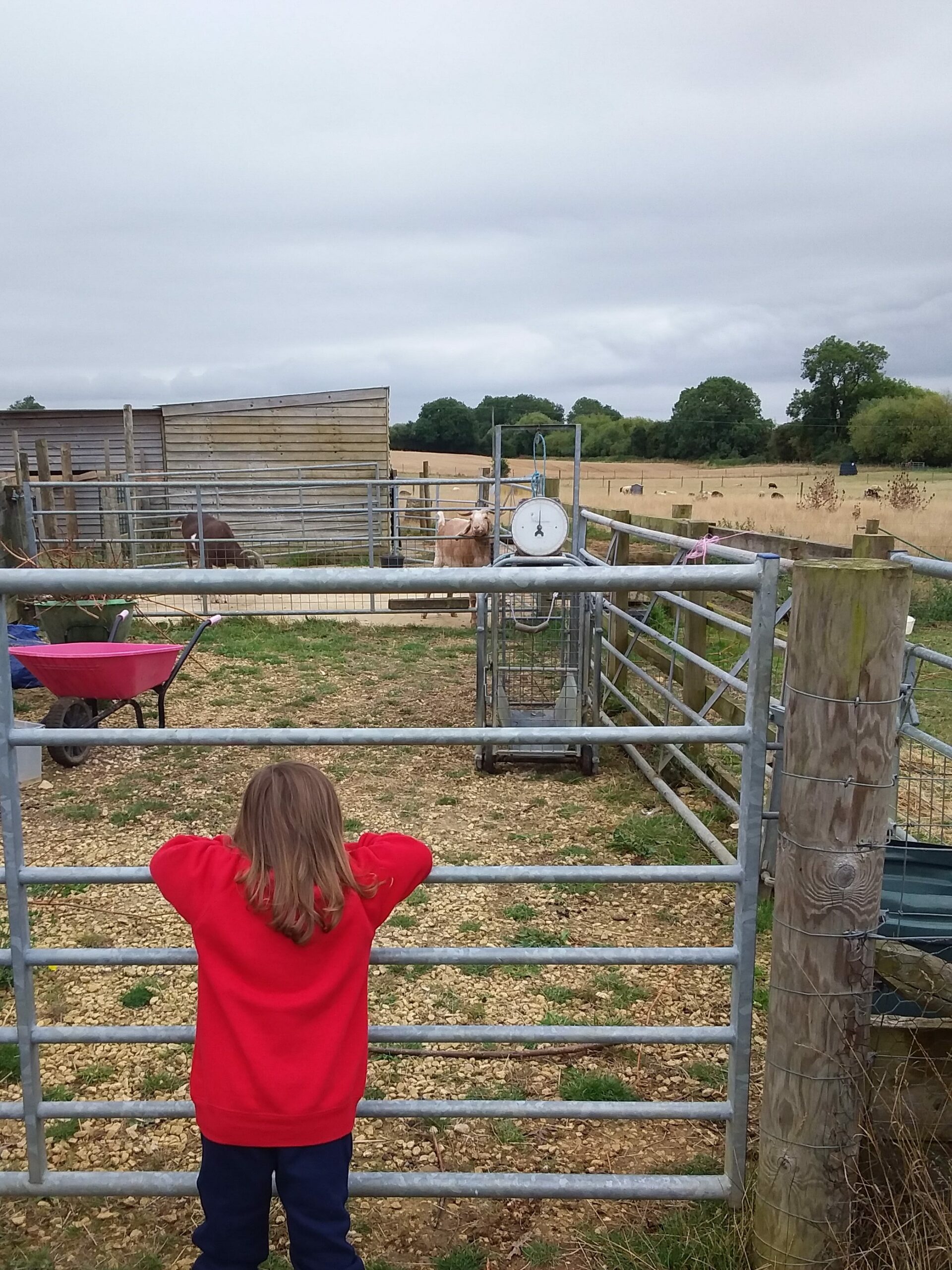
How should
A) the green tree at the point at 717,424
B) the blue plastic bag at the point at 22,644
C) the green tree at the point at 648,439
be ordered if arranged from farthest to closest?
the green tree at the point at 648,439, the green tree at the point at 717,424, the blue plastic bag at the point at 22,644

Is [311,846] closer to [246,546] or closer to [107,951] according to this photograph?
[107,951]

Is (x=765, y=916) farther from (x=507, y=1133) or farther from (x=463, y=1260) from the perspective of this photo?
(x=463, y=1260)

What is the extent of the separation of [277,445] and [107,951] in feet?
54.8

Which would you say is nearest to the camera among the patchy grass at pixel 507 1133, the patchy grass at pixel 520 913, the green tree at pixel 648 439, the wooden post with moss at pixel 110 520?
the patchy grass at pixel 507 1133

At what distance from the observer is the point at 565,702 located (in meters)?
6.13

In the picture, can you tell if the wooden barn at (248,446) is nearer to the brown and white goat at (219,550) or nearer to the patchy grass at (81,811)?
the brown and white goat at (219,550)

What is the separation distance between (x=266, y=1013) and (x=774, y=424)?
59887mm

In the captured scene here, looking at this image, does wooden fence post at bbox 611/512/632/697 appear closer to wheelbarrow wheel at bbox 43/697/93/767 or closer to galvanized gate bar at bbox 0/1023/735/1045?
wheelbarrow wheel at bbox 43/697/93/767

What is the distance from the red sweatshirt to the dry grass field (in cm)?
511

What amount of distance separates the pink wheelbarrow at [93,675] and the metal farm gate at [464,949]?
3.45m

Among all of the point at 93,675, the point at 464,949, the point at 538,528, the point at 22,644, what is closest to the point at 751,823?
the point at 464,949

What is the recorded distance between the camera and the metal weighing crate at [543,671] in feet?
19.5

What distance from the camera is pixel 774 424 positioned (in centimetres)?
5725

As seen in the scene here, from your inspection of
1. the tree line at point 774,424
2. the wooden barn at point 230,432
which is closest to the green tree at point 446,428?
the tree line at point 774,424
